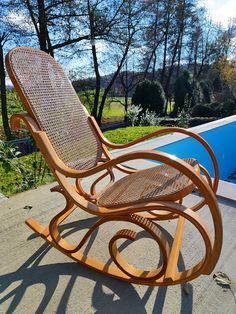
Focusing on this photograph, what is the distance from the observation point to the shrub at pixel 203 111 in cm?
1104

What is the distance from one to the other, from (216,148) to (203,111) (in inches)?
267

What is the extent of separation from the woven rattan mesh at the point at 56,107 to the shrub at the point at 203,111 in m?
9.87

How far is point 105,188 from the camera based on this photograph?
5.78ft

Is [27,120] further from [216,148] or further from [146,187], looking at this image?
[216,148]

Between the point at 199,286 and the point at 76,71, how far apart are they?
40.3 feet

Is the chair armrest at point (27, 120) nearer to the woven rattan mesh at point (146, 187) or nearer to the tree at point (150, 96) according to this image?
the woven rattan mesh at point (146, 187)

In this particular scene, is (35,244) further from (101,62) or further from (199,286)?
(101,62)

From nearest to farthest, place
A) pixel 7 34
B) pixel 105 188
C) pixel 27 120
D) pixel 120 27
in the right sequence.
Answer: pixel 27 120
pixel 105 188
pixel 7 34
pixel 120 27

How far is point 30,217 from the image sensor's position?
2.12 m

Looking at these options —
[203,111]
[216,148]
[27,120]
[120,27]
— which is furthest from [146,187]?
[120,27]

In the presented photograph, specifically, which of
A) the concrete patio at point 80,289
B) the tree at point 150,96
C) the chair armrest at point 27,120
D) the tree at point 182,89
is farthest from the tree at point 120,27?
the concrete patio at point 80,289

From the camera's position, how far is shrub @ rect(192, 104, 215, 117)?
11.0 meters

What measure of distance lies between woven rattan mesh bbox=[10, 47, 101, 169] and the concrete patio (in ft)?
2.08

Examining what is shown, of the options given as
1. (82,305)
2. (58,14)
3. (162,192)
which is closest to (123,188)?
(162,192)
